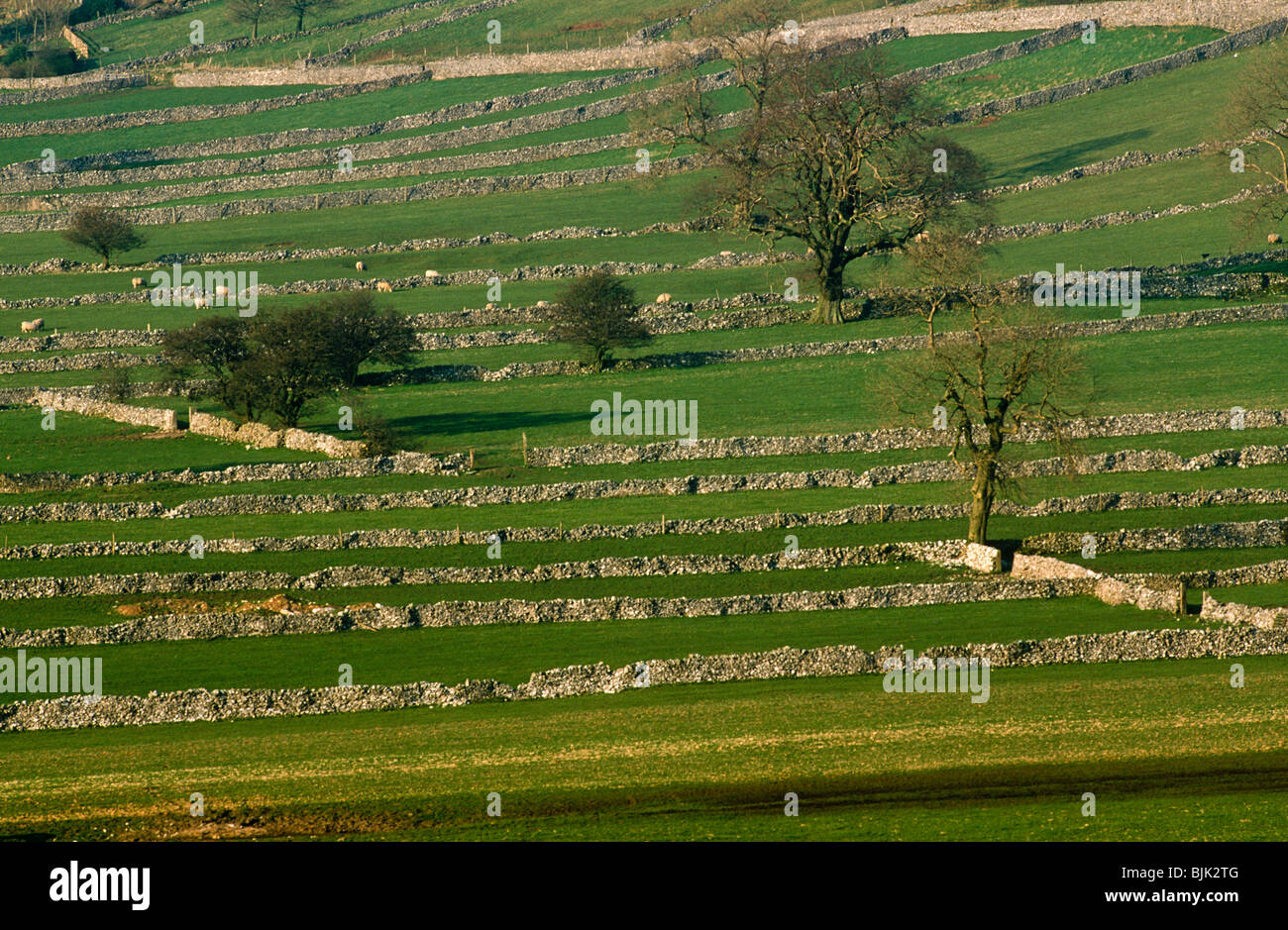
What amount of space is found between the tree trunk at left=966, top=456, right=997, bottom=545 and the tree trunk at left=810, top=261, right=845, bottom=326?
32.6 metres

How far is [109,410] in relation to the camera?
69.8 metres

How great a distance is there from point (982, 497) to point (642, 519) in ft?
40.5

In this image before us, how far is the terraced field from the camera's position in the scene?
29891 mm

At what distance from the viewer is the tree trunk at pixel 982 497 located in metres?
48.0

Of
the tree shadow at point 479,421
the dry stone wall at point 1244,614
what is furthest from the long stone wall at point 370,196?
the dry stone wall at point 1244,614

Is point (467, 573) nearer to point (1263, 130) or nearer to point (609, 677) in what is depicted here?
point (609, 677)

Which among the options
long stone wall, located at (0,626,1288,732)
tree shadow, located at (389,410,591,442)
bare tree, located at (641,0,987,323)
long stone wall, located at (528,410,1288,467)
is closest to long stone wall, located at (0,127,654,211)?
bare tree, located at (641,0,987,323)

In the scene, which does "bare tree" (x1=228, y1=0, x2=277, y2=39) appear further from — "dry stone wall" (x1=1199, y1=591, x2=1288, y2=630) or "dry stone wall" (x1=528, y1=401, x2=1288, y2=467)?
"dry stone wall" (x1=1199, y1=591, x2=1288, y2=630)

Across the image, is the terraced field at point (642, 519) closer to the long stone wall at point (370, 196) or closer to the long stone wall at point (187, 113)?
the long stone wall at point (370, 196)

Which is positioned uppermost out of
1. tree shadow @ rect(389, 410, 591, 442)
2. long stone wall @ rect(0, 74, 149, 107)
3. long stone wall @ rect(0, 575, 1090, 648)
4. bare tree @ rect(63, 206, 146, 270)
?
long stone wall @ rect(0, 74, 149, 107)

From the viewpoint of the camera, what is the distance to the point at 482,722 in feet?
116

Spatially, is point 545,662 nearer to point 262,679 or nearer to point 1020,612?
point 262,679

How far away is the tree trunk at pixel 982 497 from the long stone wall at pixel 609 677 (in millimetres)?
9288
